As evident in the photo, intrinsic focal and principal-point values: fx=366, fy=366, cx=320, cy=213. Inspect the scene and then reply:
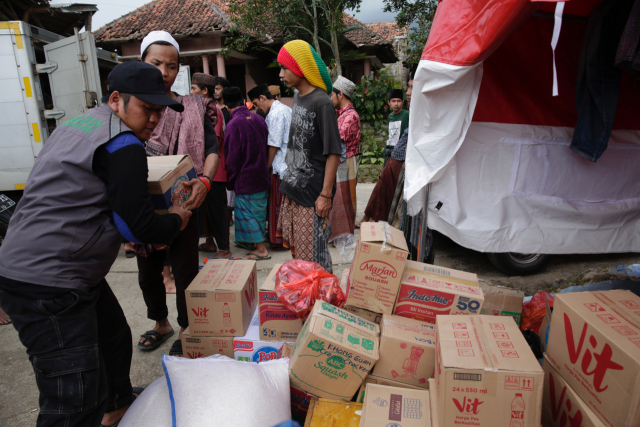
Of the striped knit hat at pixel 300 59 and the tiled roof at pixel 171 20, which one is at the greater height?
the tiled roof at pixel 171 20

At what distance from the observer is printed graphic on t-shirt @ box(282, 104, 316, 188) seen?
250 centimetres

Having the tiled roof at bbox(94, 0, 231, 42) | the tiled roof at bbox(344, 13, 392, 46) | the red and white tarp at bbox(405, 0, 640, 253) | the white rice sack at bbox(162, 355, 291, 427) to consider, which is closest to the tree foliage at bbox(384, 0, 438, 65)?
the tiled roof at bbox(344, 13, 392, 46)

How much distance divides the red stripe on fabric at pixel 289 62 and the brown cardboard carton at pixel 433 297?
4.78 ft

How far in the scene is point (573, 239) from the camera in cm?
275

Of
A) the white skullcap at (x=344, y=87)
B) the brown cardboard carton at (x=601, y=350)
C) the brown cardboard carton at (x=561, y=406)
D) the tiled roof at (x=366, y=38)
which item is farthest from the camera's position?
the tiled roof at (x=366, y=38)

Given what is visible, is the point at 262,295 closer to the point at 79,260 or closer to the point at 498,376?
the point at 79,260

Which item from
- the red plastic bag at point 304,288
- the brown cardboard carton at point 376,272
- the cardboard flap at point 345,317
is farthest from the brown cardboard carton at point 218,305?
the brown cardboard carton at point 376,272

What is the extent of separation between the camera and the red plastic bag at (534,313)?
2.15m

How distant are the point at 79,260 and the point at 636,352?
1.90 metres

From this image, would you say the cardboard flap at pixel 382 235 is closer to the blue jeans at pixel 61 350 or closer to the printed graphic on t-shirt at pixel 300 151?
the printed graphic on t-shirt at pixel 300 151

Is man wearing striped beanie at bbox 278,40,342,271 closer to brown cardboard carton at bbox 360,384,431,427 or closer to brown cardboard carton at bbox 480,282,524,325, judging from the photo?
brown cardboard carton at bbox 480,282,524,325

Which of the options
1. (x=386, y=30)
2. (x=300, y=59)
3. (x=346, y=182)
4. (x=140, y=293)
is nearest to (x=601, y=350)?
(x=300, y=59)

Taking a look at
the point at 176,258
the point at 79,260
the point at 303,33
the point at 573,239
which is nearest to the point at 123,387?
the point at 176,258

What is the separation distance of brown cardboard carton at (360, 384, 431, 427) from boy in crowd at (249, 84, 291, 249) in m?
2.54
